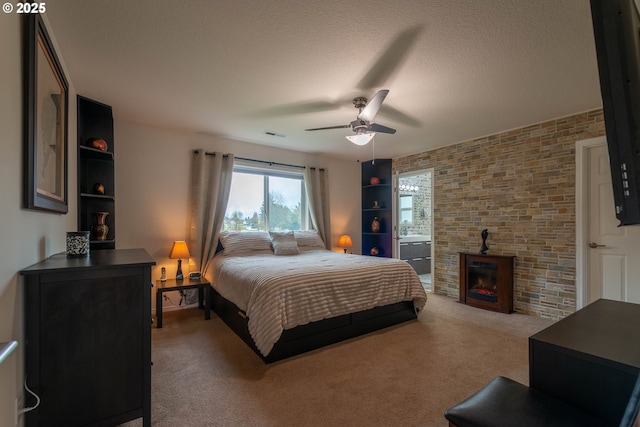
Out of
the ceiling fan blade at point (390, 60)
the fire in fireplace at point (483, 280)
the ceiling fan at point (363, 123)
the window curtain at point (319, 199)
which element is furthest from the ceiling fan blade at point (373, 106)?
the fire in fireplace at point (483, 280)

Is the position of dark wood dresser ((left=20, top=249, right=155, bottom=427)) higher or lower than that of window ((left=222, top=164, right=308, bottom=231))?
lower

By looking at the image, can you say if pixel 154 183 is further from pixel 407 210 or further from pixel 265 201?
pixel 407 210

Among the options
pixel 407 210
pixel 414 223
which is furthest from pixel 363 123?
pixel 414 223

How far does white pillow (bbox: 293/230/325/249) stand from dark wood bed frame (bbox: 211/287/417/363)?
1594 millimetres

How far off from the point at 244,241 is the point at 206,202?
762 millimetres

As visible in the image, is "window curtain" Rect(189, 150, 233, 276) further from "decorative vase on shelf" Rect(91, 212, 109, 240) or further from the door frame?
the door frame

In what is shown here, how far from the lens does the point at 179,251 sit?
358cm

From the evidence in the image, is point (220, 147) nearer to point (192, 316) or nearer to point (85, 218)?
point (85, 218)

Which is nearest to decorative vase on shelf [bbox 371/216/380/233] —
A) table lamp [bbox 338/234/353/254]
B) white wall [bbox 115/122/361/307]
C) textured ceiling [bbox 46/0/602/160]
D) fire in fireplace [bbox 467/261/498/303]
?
table lamp [bbox 338/234/353/254]

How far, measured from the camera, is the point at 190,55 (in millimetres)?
2111

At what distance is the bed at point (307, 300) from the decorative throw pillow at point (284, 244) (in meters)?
0.47

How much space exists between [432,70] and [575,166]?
Result: 2.28 metres

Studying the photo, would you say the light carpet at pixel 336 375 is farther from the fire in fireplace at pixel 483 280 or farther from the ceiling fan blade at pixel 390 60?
the ceiling fan blade at pixel 390 60

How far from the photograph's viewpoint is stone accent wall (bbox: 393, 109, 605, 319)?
327 cm
